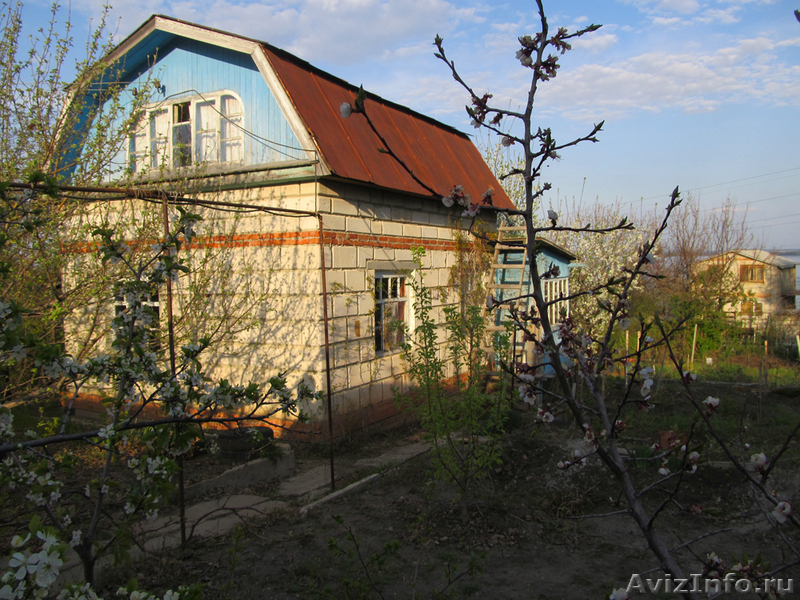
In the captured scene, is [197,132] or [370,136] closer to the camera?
[197,132]

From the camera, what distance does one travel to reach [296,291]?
6.93m

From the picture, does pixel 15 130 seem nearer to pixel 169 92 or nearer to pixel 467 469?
pixel 169 92

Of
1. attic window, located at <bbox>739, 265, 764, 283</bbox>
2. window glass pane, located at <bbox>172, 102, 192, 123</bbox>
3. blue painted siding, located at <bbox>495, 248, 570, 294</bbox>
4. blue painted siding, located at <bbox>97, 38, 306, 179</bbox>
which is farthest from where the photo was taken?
attic window, located at <bbox>739, 265, 764, 283</bbox>

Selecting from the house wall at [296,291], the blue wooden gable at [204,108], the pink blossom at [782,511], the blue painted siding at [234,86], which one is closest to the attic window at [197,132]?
the blue wooden gable at [204,108]

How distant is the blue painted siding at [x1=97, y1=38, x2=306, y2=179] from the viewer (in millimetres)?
6945

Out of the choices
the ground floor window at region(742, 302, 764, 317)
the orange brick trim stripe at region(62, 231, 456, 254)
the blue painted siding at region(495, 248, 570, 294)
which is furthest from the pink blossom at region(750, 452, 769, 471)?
the ground floor window at region(742, 302, 764, 317)

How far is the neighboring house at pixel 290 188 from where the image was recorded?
679 centimetres

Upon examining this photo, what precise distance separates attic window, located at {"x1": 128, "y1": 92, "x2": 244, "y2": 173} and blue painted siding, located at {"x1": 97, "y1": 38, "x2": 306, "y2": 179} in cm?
12

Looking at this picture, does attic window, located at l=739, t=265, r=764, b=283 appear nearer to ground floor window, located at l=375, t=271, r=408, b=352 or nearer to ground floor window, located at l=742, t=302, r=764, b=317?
ground floor window, located at l=742, t=302, r=764, b=317

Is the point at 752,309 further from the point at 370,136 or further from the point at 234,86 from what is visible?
the point at 234,86

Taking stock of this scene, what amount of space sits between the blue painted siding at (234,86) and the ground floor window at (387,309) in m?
2.40

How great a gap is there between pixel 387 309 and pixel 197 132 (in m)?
3.90

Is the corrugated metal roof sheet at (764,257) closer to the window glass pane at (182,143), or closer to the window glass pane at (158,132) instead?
the window glass pane at (182,143)

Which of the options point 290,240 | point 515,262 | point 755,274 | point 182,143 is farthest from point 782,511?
point 755,274
